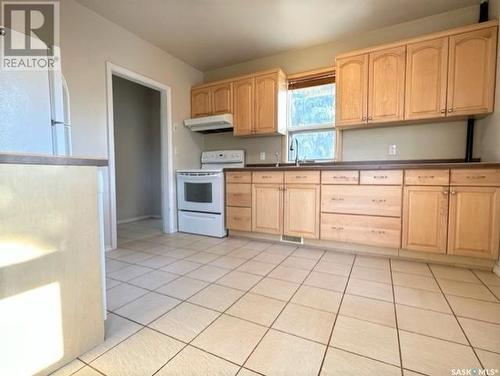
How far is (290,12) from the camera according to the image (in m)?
2.54

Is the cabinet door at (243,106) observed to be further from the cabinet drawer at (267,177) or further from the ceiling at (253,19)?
the cabinet drawer at (267,177)

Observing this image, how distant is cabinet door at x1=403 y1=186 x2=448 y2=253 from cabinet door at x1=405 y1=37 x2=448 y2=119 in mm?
842

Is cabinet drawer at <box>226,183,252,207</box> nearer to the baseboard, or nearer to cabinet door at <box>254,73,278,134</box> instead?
cabinet door at <box>254,73,278,134</box>

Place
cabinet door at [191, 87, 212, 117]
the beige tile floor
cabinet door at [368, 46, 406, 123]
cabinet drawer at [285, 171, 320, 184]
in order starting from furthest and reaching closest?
cabinet door at [191, 87, 212, 117]
cabinet drawer at [285, 171, 320, 184]
cabinet door at [368, 46, 406, 123]
the beige tile floor

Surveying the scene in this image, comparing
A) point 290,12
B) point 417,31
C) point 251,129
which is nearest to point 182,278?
point 251,129

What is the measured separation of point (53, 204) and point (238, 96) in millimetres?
2869

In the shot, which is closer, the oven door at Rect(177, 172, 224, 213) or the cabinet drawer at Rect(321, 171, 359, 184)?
the cabinet drawer at Rect(321, 171, 359, 184)

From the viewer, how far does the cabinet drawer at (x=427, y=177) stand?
7.00 ft

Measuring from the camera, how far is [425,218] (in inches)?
87.4

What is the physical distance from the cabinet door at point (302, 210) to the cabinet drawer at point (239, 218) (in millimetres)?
494

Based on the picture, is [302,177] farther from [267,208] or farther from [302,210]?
[267,208]

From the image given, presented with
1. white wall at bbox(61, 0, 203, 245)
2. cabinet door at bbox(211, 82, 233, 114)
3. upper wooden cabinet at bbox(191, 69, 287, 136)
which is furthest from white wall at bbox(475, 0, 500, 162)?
white wall at bbox(61, 0, 203, 245)

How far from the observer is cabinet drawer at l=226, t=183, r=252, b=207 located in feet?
10.1

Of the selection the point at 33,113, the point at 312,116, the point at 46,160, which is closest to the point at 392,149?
the point at 312,116
